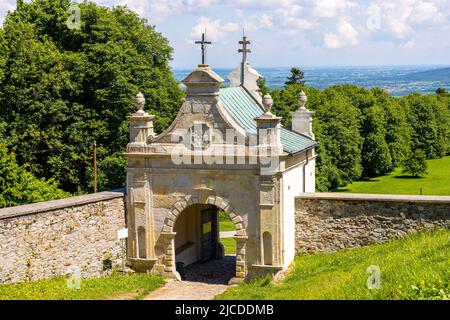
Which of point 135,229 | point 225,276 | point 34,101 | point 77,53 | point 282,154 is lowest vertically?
point 225,276

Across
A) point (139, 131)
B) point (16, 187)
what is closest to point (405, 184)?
point (16, 187)

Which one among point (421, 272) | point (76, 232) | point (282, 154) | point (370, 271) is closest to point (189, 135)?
point (282, 154)

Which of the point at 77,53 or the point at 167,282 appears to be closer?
the point at 167,282

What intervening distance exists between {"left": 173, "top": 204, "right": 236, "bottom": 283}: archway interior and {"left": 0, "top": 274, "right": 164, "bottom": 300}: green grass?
6.72 ft

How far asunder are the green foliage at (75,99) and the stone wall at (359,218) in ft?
35.7

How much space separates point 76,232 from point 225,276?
4.93 m

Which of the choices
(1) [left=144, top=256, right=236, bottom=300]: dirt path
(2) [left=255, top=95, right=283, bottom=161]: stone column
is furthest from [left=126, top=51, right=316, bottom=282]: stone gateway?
(1) [left=144, top=256, right=236, bottom=300]: dirt path

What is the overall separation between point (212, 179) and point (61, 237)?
4533 millimetres

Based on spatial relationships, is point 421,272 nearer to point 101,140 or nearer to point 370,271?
point 370,271

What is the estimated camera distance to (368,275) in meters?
13.8

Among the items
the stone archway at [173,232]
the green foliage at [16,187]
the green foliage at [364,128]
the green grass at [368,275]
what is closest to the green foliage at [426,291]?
the green grass at [368,275]

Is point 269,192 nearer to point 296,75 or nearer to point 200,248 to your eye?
point 200,248

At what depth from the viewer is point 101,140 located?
28.6m

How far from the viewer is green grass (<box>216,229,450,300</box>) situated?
11.8 m
